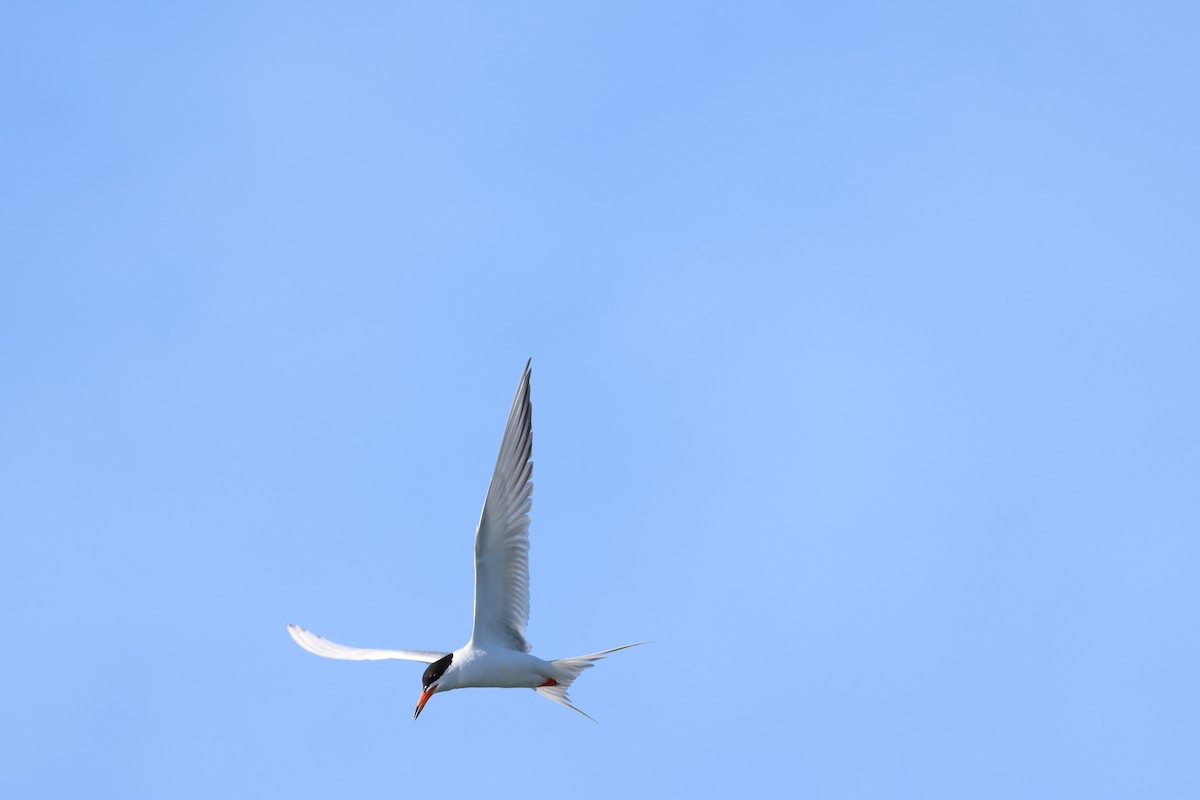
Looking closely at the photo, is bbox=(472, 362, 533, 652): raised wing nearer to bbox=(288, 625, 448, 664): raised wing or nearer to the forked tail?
the forked tail

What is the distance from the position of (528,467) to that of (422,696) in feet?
8.11

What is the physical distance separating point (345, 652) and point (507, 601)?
Result: 9.86 feet

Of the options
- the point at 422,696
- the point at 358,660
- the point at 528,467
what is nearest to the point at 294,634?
the point at 358,660

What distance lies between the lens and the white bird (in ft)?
43.3

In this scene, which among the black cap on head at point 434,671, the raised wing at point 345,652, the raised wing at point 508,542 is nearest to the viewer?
the raised wing at point 508,542

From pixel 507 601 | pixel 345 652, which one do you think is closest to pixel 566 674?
pixel 507 601

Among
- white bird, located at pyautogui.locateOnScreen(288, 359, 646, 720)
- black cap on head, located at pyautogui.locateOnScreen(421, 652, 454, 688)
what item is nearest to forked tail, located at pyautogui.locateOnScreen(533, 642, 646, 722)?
white bird, located at pyautogui.locateOnScreen(288, 359, 646, 720)

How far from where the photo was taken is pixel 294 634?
16.9 metres

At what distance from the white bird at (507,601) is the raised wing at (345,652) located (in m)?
0.79

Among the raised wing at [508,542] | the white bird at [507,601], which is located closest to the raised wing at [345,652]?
the white bird at [507,601]

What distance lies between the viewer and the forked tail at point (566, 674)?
45.6ft

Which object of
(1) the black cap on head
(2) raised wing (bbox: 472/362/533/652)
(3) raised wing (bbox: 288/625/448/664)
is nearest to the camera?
(2) raised wing (bbox: 472/362/533/652)

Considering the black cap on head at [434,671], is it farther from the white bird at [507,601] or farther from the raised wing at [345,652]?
the raised wing at [345,652]

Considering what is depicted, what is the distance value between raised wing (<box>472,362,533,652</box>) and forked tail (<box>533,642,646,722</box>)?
1.27 ft
